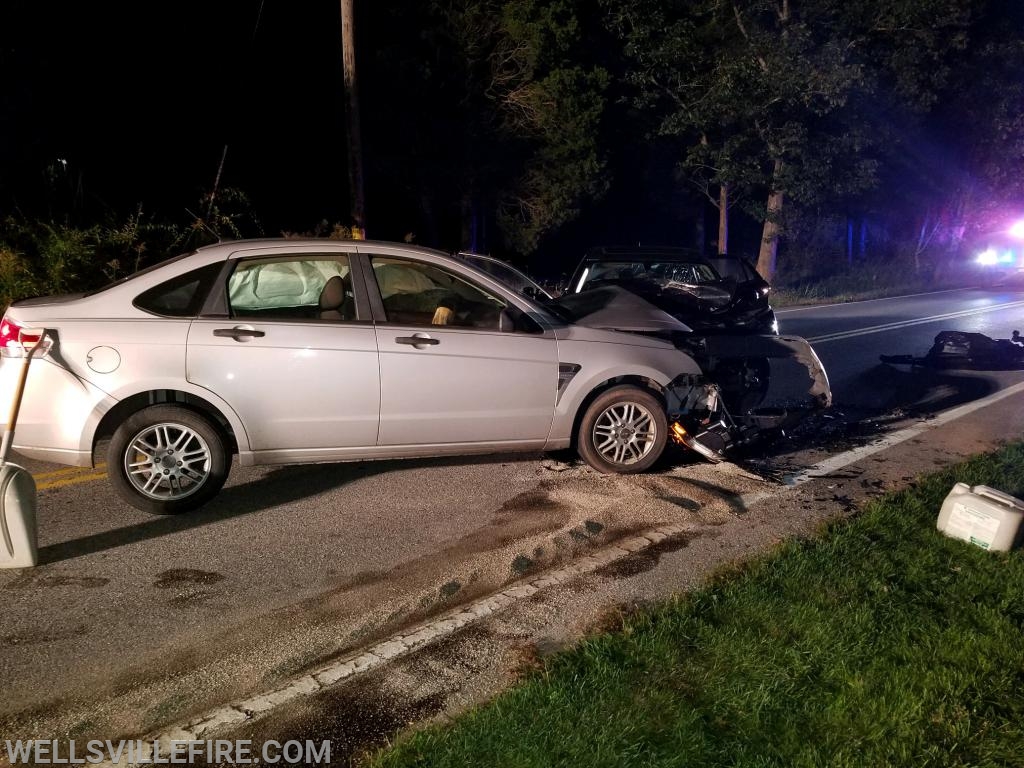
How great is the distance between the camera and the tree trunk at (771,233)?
85.7ft

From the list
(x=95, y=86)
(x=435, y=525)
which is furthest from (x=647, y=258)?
(x=95, y=86)

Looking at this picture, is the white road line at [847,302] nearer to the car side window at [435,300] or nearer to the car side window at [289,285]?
the car side window at [435,300]

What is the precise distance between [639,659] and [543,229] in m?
19.7

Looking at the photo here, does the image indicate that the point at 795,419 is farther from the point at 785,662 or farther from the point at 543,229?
the point at 543,229

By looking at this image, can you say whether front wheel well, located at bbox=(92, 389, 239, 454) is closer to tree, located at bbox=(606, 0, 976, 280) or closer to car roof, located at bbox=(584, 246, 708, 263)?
car roof, located at bbox=(584, 246, 708, 263)

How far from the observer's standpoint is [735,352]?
821cm

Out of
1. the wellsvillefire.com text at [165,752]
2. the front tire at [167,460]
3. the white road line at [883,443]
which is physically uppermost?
the front tire at [167,460]

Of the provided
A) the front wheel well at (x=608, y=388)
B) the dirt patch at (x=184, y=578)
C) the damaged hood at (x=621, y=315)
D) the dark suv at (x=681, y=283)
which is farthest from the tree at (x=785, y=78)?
the dirt patch at (x=184, y=578)

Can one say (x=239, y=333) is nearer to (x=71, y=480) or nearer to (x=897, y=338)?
(x=71, y=480)

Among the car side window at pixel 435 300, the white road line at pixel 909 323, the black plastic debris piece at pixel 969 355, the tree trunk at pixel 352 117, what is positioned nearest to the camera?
the car side window at pixel 435 300

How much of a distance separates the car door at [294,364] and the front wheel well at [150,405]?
0.15 m

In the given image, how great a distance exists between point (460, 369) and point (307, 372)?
100cm

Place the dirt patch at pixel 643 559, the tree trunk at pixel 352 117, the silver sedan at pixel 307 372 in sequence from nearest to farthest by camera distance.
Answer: the dirt patch at pixel 643 559
the silver sedan at pixel 307 372
the tree trunk at pixel 352 117

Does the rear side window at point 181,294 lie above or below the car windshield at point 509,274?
below
